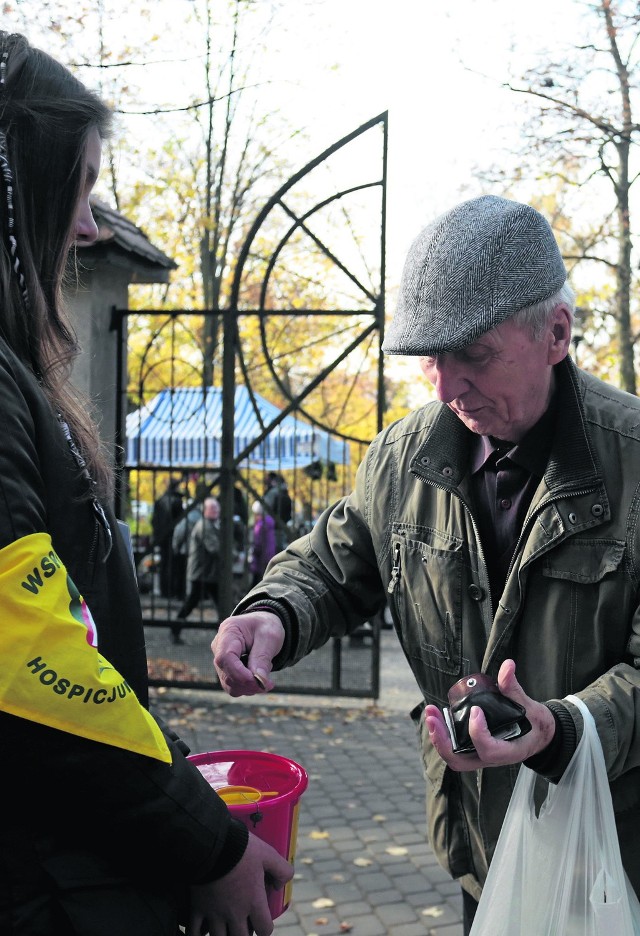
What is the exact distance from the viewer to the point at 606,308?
1228cm

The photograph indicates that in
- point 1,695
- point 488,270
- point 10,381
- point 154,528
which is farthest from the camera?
point 154,528

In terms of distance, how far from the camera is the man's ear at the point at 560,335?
1769 mm

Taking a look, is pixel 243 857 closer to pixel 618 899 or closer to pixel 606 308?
pixel 618 899

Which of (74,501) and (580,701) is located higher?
(74,501)

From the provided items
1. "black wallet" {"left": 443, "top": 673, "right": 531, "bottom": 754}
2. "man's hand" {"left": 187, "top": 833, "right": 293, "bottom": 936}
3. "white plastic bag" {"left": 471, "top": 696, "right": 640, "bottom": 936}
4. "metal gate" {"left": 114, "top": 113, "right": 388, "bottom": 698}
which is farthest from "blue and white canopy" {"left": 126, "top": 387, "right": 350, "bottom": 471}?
"man's hand" {"left": 187, "top": 833, "right": 293, "bottom": 936}

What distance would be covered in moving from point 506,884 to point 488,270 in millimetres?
1113

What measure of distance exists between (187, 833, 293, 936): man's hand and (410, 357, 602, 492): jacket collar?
33.7 inches

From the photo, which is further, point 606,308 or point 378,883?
point 606,308

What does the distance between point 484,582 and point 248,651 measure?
0.50 metres

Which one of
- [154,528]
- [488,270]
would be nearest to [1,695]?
[488,270]

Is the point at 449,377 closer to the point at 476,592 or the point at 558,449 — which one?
the point at 558,449

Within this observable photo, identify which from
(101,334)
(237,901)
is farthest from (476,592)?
(101,334)

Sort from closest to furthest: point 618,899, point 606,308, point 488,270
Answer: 1. point 618,899
2. point 488,270
3. point 606,308

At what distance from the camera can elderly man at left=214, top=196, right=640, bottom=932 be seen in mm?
1652
